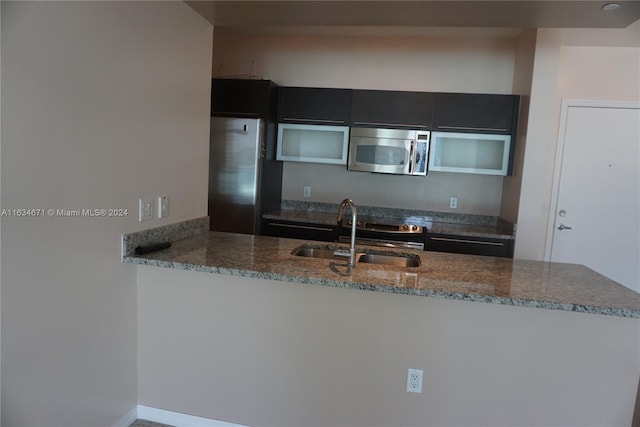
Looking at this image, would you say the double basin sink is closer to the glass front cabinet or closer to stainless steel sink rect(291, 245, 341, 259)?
stainless steel sink rect(291, 245, 341, 259)

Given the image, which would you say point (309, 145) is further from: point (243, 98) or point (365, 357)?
point (365, 357)

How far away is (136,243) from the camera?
1.86 metres

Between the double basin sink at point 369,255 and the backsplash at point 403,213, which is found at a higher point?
the backsplash at point 403,213

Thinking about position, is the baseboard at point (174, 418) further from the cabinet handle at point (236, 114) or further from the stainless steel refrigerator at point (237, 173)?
the cabinet handle at point (236, 114)

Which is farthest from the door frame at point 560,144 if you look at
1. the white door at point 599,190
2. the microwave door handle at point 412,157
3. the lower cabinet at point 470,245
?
the microwave door handle at point 412,157

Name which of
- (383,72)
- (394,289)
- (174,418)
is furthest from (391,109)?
(174,418)

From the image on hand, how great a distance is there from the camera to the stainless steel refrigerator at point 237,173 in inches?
131

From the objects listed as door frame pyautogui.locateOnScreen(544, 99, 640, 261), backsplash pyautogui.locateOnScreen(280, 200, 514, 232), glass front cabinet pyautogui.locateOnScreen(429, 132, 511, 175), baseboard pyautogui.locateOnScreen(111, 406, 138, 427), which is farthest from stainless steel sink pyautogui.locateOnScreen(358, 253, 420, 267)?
door frame pyautogui.locateOnScreen(544, 99, 640, 261)

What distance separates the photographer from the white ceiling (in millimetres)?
1777

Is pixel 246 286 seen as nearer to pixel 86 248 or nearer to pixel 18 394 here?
pixel 86 248

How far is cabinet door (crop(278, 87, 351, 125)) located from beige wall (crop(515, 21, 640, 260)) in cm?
150

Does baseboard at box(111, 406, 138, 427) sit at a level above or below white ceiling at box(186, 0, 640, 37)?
below

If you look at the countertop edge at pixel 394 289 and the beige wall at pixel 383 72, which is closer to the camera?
the countertop edge at pixel 394 289

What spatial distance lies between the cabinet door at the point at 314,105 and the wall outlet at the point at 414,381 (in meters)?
2.36
